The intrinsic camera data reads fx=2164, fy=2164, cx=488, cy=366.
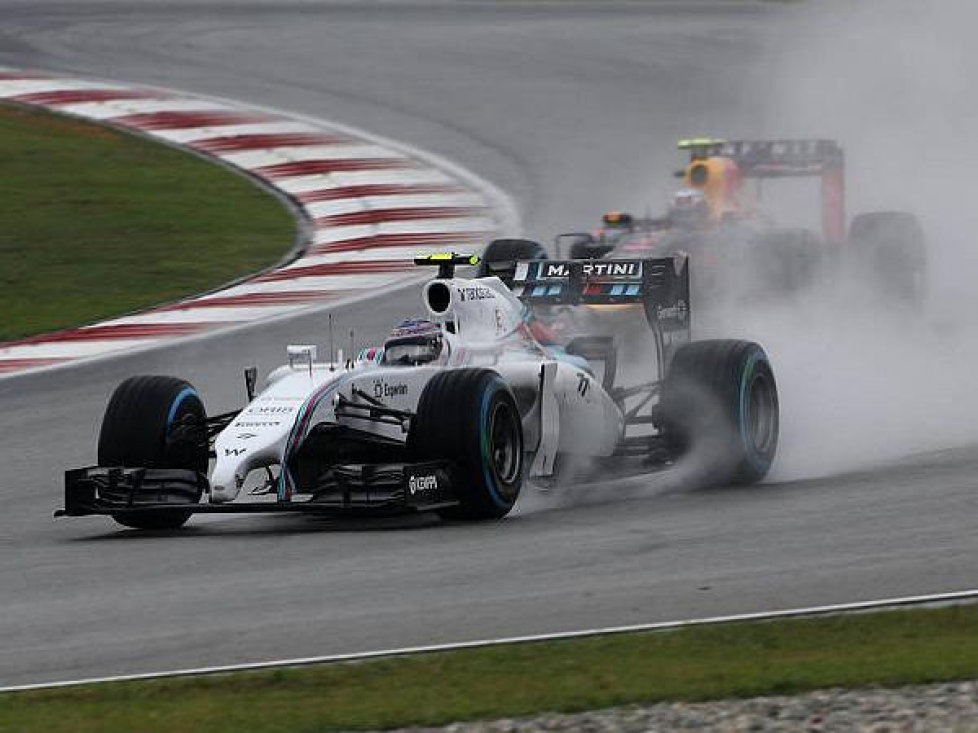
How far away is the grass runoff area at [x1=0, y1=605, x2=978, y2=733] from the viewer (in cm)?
757

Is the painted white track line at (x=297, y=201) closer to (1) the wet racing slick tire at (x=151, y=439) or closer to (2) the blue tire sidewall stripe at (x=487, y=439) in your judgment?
(1) the wet racing slick tire at (x=151, y=439)

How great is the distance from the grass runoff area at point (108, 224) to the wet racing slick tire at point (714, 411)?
26.5 feet

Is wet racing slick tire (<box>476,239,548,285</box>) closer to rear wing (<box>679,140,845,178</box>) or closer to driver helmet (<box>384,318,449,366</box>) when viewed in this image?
driver helmet (<box>384,318,449,366</box>)

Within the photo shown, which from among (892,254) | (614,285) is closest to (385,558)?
(614,285)

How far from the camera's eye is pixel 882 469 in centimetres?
A: 1291

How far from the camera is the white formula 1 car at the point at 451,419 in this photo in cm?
1108

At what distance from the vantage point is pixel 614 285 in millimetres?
13227

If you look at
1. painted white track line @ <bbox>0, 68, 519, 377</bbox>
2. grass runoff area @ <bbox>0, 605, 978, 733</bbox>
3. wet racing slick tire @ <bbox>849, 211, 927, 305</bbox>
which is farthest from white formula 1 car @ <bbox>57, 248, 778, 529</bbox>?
wet racing slick tire @ <bbox>849, 211, 927, 305</bbox>

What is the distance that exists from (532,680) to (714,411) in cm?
472

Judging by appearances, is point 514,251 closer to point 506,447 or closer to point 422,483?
point 506,447

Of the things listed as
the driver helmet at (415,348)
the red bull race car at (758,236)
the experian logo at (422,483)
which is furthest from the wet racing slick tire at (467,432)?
the red bull race car at (758,236)

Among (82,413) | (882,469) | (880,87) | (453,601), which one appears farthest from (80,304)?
(880,87)

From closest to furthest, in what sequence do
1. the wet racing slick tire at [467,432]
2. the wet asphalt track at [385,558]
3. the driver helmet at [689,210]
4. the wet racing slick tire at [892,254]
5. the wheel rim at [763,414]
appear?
the wet asphalt track at [385,558]
the wet racing slick tire at [467,432]
the wheel rim at [763,414]
the driver helmet at [689,210]
the wet racing slick tire at [892,254]

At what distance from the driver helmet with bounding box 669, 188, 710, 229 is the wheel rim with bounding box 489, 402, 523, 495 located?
7241 millimetres
